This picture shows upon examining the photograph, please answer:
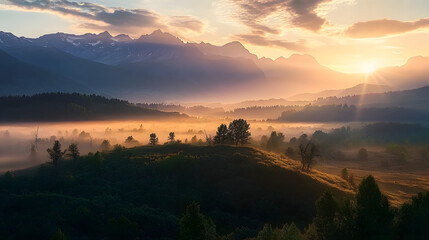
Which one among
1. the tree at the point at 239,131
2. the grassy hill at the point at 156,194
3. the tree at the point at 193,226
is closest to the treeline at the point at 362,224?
the tree at the point at 193,226

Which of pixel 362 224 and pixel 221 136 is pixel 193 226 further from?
pixel 221 136

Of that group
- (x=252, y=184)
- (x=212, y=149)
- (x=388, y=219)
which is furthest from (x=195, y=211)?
(x=212, y=149)

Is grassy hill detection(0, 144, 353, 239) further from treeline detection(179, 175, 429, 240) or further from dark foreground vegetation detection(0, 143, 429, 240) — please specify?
treeline detection(179, 175, 429, 240)

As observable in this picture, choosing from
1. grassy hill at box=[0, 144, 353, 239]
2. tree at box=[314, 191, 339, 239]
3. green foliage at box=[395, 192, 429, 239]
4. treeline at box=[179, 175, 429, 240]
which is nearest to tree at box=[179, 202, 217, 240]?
treeline at box=[179, 175, 429, 240]

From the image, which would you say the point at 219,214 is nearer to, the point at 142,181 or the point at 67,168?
the point at 142,181

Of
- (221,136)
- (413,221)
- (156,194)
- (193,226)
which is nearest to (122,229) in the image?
(193,226)

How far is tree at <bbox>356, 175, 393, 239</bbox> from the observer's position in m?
54.2

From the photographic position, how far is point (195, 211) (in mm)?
56094

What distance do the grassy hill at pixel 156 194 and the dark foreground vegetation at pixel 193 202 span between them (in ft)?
1.00

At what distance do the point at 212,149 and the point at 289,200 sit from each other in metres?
59.3

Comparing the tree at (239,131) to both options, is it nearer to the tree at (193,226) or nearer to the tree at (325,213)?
A: the tree at (325,213)

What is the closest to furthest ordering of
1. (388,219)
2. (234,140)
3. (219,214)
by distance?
1. (388,219)
2. (219,214)
3. (234,140)

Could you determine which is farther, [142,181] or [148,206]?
[142,181]

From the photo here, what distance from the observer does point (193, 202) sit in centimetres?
5597
